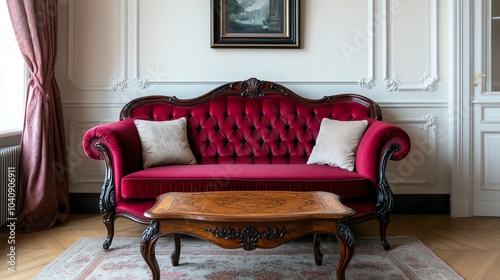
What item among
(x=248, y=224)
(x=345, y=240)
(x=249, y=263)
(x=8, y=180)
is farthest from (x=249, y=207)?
(x=8, y=180)

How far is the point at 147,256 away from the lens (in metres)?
1.73

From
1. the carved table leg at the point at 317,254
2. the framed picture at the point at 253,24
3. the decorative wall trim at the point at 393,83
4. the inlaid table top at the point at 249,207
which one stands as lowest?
the carved table leg at the point at 317,254

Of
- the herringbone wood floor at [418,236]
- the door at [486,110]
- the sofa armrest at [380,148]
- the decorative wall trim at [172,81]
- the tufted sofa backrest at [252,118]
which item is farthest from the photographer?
the decorative wall trim at [172,81]

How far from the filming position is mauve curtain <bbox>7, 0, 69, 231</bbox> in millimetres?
2770

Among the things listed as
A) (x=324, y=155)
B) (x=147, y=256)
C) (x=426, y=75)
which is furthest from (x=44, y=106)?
(x=426, y=75)

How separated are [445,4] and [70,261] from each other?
2.91m

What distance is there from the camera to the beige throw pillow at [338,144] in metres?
2.64

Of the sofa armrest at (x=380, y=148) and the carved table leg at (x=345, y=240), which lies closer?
the carved table leg at (x=345, y=240)

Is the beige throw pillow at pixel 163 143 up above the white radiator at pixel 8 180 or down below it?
above

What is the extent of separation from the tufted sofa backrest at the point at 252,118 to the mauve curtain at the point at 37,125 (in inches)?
19.8

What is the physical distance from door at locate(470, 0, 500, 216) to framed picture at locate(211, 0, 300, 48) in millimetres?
1258

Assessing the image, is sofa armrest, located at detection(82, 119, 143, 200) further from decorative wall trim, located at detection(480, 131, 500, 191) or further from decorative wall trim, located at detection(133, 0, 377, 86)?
decorative wall trim, located at detection(480, 131, 500, 191)

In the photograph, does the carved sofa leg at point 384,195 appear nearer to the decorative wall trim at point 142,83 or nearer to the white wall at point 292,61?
the white wall at point 292,61

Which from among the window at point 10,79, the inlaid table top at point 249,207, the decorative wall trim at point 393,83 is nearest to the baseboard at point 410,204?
the window at point 10,79
